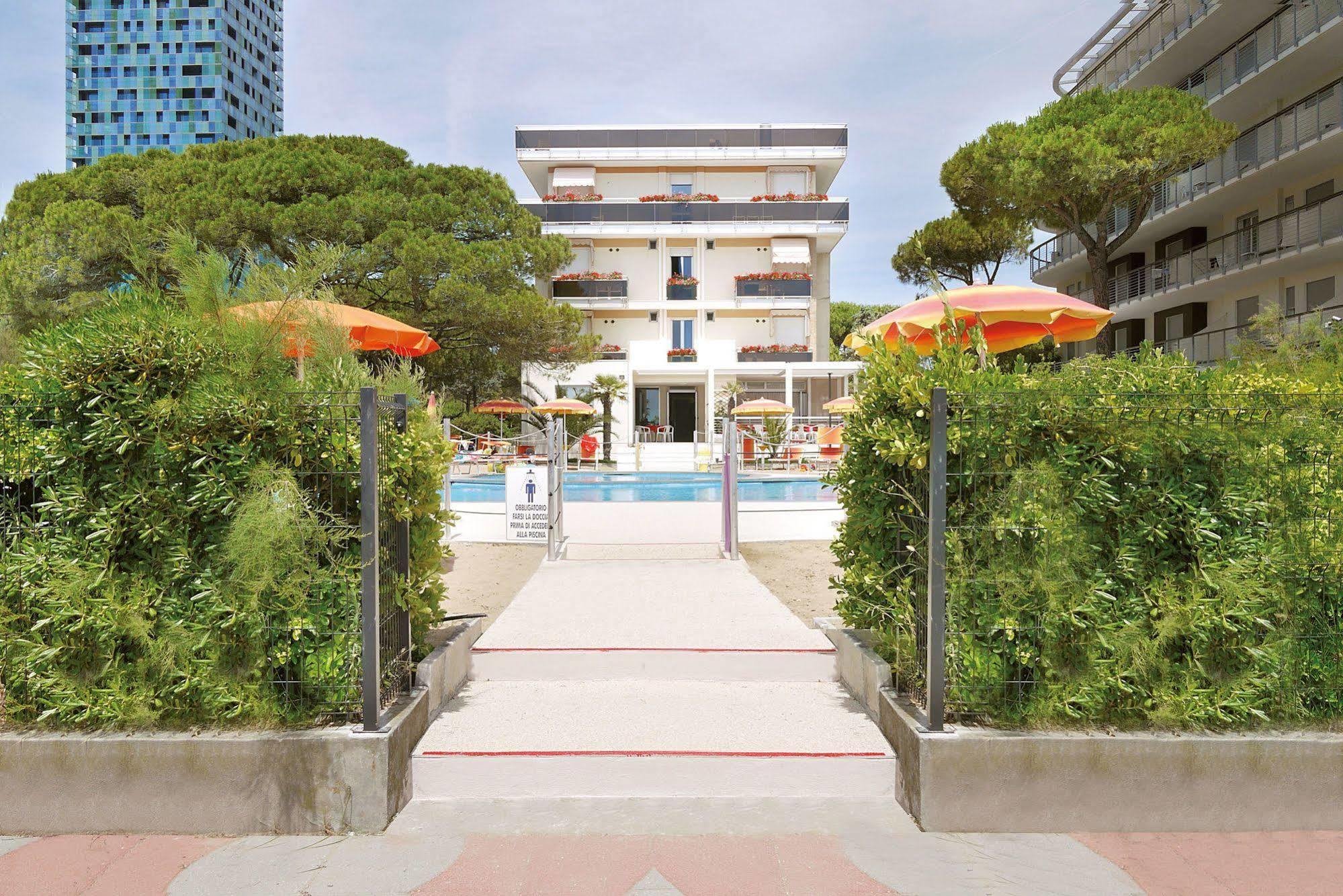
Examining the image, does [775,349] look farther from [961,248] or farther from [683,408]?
[961,248]

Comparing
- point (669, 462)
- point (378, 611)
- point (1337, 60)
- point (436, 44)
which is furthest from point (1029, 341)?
point (669, 462)

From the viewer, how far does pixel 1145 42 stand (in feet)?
87.4

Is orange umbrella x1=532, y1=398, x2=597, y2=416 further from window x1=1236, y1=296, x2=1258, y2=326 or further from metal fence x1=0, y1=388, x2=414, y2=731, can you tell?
metal fence x1=0, y1=388, x2=414, y2=731

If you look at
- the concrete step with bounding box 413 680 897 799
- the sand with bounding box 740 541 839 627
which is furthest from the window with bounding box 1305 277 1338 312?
the concrete step with bounding box 413 680 897 799

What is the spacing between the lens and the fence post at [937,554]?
3186mm

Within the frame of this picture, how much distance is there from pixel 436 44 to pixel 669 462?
718 inches

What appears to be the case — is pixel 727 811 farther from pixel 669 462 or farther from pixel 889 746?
pixel 669 462

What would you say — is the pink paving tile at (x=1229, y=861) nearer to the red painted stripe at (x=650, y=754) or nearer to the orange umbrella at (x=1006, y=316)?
the red painted stripe at (x=650, y=754)

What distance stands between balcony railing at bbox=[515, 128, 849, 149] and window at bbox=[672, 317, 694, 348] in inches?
328

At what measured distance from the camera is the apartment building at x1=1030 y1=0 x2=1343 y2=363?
1908cm

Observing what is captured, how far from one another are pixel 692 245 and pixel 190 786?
37.0 metres

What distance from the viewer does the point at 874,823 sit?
322cm

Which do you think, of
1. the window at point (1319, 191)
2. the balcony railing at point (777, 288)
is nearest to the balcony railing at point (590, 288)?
the balcony railing at point (777, 288)

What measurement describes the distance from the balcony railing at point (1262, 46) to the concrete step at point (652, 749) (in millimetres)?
22806
